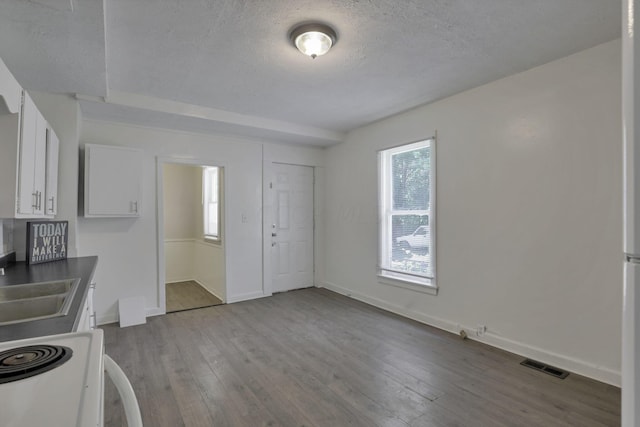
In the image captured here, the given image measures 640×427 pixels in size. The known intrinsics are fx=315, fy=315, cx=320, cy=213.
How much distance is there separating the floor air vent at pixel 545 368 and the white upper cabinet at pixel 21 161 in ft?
12.7

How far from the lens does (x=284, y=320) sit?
382cm

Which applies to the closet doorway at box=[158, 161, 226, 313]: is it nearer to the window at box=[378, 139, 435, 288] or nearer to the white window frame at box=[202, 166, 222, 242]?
the white window frame at box=[202, 166, 222, 242]

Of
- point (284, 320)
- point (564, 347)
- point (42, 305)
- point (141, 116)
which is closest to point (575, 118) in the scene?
point (564, 347)

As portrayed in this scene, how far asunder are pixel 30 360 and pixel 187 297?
436 centimetres

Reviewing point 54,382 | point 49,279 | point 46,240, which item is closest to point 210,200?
point 46,240

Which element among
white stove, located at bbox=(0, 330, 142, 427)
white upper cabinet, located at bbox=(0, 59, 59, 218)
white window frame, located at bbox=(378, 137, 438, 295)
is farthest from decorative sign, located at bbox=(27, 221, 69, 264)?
white window frame, located at bbox=(378, 137, 438, 295)

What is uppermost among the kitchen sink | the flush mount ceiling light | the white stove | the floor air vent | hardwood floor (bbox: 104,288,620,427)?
the flush mount ceiling light

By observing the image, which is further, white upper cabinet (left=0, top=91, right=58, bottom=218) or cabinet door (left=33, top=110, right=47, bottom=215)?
cabinet door (left=33, top=110, right=47, bottom=215)

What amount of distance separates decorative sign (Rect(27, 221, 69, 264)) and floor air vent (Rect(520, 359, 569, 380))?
4.26 meters

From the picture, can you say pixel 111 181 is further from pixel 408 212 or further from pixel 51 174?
pixel 408 212

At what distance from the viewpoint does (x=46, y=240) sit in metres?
2.86

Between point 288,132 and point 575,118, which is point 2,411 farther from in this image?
point 288,132

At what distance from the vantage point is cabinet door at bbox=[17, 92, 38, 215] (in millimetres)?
1905

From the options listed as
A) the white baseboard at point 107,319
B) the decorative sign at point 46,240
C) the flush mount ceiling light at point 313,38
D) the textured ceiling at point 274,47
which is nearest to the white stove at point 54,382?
the textured ceiling at point 274,47
